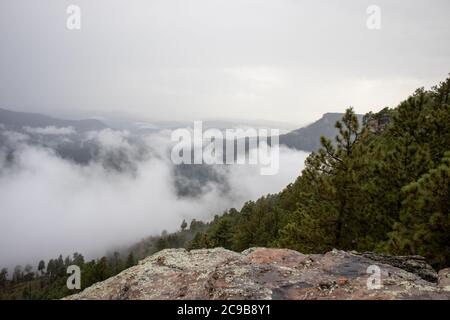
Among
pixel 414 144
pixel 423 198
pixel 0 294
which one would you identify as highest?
pixel 414 144

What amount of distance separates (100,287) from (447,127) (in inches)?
709

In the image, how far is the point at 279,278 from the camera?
25.0ft

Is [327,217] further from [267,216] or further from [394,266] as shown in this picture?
[267,216]

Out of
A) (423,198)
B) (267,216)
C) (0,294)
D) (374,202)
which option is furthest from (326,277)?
(0,294)

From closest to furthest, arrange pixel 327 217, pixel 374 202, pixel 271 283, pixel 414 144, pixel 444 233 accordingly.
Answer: pixel 271 283 < pixel 444 233 < pixel 414 144 < pixel 374 202 < pixel 327 217

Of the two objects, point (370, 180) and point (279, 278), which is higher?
point (370, 180)

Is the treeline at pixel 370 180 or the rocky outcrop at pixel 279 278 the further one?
the treeline at pixel 370 180

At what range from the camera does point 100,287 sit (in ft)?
28.6

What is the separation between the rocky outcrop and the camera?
269 inches

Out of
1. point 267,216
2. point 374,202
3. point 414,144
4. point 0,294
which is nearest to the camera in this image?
point 414,144

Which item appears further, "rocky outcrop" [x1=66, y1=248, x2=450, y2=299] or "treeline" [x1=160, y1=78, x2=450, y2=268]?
"treeline" [x1=160, y1=78, x2=450, y2=268]

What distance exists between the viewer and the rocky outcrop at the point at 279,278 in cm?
682

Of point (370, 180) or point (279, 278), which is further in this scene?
point (370, 180)
